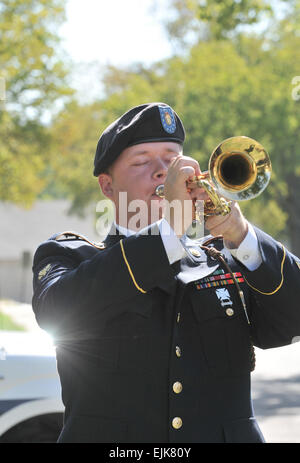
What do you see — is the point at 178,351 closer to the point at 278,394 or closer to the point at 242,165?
the point at 242,165

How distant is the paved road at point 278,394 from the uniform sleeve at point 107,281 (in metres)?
5.23

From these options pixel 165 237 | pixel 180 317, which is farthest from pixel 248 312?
pixel 165 237

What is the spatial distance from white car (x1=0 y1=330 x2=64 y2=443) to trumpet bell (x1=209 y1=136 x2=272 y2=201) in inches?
85.7

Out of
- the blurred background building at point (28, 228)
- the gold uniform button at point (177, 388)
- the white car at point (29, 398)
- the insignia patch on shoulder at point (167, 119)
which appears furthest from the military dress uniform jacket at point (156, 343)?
the blurred background building at point (28, 228)

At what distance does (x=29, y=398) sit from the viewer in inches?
151

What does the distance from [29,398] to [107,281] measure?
217 cm

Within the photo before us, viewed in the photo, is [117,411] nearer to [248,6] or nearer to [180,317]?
[180,317]

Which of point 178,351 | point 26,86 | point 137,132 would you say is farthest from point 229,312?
point 26,86

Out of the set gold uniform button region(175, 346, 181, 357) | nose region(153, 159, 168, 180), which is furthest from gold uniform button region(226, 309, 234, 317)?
nose region(153, 159, 168, 180)

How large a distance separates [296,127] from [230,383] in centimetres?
2314

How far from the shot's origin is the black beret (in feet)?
7.30

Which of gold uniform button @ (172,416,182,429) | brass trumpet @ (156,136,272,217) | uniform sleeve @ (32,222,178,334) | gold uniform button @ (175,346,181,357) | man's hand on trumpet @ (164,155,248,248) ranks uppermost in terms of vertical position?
brass trumpet @ (156,136,272,217)

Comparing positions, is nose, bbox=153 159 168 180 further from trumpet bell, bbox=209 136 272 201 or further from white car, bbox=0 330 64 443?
white car, bbox=0 330 64 443
